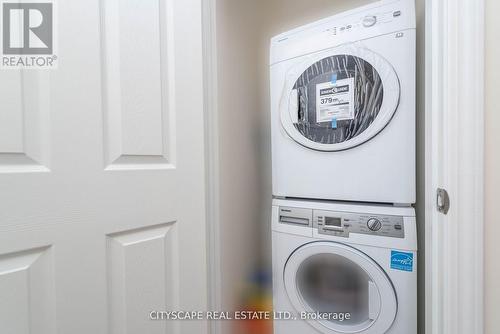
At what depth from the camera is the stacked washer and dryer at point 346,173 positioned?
93cm

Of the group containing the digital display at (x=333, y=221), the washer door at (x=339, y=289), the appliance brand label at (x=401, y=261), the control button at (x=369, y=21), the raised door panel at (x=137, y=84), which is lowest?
the washer door at (x=339, y=289)

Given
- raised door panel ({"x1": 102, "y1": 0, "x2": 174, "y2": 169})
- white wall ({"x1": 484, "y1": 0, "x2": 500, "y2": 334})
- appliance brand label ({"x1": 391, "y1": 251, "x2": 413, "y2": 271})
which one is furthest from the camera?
appliance brand label ({"x1": 391, "y1": 251, "x2": 413, "y2": 271})

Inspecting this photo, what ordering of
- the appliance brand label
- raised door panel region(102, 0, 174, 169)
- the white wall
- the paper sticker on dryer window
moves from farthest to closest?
1. the paper sticker on dryer window
2. the appliance brand label
3. raised door panel region(102, 0, 174, 169)
4. the white wall

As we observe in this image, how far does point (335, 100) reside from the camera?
1.06 metres

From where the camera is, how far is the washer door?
0.96 meters

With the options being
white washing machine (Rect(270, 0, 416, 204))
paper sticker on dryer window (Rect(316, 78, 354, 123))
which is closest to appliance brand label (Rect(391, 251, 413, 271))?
white washing machine (Rect(270, 0, 416, 204))

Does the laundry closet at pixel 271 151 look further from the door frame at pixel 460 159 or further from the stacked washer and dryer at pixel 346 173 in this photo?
the door frame at pixel 460 159

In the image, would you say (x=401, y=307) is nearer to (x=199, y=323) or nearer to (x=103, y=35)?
(x=199, y=323)

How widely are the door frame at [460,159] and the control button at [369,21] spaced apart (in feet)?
1.45

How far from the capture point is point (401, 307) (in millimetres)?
918

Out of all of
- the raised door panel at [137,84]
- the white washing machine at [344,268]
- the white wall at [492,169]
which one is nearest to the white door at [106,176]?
the raised door panel at [137,84]

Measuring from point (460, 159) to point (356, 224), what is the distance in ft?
1.80

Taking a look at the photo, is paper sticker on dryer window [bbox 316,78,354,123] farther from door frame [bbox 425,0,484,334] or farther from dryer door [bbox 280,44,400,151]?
door frame [bbox 425,0,484,334]

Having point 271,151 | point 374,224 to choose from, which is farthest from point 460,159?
→ point 271,151
